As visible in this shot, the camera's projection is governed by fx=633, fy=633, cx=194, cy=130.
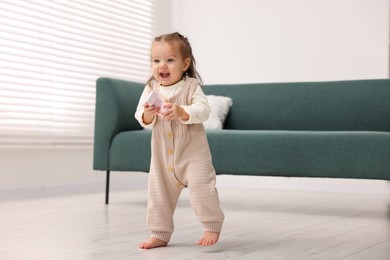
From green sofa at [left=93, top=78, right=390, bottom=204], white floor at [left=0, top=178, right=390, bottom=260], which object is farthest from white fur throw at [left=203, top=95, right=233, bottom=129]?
white floor at [left=0, top=178, right=390, bottom=260]

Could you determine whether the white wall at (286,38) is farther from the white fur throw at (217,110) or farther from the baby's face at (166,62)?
the baby's face at (166,62)

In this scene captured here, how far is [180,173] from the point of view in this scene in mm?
2078

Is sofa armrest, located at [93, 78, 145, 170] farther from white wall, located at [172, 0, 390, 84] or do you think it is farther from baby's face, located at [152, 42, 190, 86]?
white wall, located at [172, 0, 390, 84]

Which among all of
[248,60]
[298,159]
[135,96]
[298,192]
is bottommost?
[298,192]

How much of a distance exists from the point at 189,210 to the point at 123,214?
0.38 m

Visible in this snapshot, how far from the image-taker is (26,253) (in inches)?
75.5

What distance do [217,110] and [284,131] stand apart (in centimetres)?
77

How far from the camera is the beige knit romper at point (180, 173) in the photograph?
2045mm

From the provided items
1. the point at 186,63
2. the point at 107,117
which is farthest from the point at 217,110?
the point at 186,63

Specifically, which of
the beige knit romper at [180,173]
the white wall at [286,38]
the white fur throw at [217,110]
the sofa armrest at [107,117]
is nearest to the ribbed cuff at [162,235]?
the beige knit romper at [180,173]

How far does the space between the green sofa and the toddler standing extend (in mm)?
1051

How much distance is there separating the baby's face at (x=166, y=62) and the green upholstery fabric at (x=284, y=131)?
3.70 ft

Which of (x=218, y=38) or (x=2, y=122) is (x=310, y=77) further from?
(x=2, y=122)

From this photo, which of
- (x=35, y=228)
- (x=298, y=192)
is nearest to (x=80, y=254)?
(x=35, y=228)
